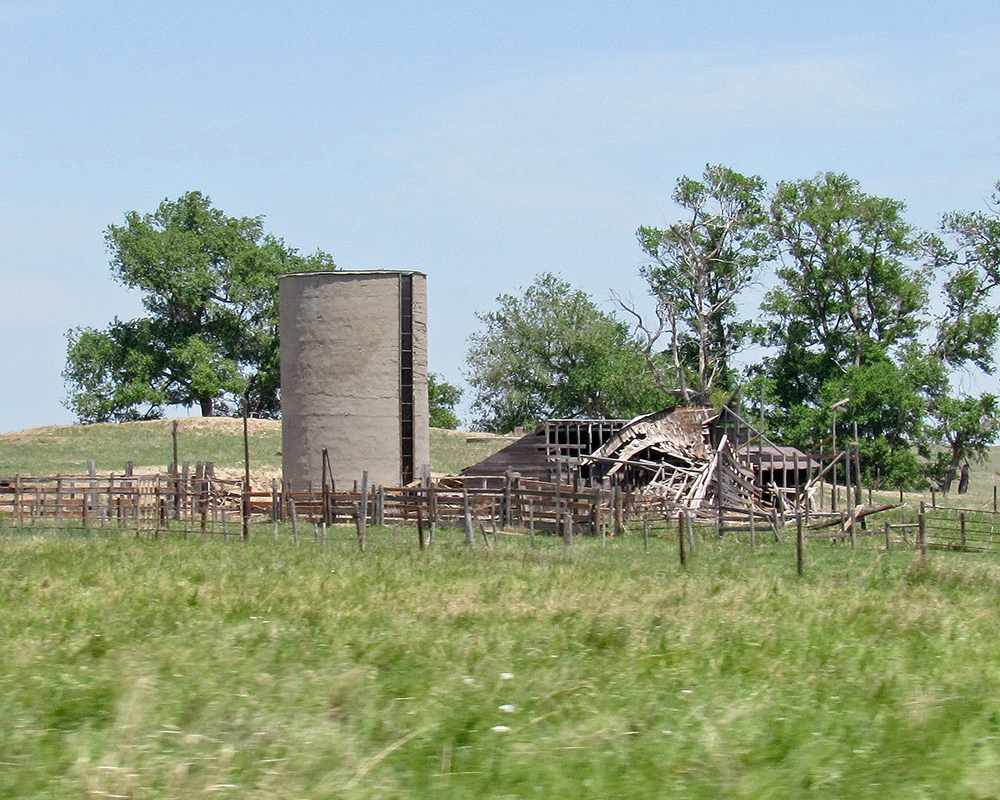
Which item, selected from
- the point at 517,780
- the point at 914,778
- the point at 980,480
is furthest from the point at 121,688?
the point at 980,480

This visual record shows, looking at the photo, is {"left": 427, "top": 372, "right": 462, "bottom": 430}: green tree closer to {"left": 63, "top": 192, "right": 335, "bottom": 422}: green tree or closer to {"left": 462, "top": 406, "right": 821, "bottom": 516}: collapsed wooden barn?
{"left": 63, "top": 192, "right": 335, "bottom": 422}: green tree

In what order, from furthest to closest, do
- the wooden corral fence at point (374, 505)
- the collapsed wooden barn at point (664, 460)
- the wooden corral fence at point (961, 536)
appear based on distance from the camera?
the collapsed wooden barn at point (664, 460)
the wooden corral fence at point (374, 505)
the wooden corral fence at point (961, 536)

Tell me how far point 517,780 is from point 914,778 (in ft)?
6.15

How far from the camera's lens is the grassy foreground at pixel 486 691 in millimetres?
5848

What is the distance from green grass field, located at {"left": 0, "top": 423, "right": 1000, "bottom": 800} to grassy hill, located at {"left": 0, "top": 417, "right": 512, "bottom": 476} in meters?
41.7

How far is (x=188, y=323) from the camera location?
73250 millimetres

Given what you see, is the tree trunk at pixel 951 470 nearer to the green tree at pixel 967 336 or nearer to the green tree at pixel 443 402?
the green tree at pixel 967 336

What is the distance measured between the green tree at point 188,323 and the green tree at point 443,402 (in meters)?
10.6

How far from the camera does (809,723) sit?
6.94 m

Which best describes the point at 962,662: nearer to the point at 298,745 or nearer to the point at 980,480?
the point at 298,745

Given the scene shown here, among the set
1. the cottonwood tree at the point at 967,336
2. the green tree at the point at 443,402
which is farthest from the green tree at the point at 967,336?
the green tree at the point at 443,402

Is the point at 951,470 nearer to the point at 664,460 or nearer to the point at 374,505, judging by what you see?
the point at 664,460

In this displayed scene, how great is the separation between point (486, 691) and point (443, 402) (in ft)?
245

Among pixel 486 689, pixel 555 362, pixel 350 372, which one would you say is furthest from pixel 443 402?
pixel 486 689
